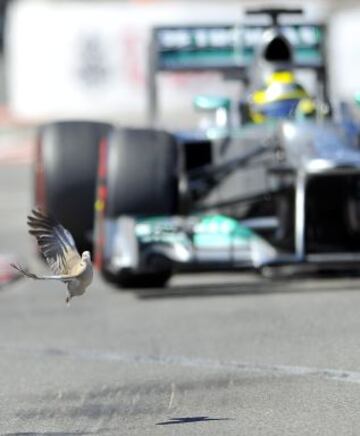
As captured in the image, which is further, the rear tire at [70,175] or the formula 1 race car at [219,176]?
the rear tire at [70,175]

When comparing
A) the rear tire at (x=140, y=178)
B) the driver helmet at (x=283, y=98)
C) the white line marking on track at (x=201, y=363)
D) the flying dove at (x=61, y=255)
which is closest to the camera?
the flying dove at (x=61, y=255)

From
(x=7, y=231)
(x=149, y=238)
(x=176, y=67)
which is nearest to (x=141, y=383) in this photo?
(x=149, y=238)

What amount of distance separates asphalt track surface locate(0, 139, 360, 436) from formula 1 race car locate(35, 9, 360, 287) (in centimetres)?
37

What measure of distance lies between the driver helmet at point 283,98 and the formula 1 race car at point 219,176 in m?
0.01

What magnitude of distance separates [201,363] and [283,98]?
4874mm

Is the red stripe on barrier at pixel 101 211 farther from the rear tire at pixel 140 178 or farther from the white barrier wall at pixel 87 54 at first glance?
the white barrier wall at pixel 87 54

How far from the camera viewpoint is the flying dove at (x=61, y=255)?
19.8 feet

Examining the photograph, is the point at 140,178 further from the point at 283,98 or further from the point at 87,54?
the point at 87,54

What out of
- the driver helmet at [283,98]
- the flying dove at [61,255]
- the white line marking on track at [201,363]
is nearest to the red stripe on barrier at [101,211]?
the driver helmet at [283,98]

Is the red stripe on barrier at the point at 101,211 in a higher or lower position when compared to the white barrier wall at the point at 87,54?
lower

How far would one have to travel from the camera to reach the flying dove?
604 cm

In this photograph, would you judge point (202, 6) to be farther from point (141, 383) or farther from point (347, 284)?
point (141, 383)

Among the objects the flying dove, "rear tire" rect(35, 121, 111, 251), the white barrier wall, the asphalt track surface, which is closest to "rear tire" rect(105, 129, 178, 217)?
the asphalt track surface

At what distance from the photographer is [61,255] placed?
6.23 metres
